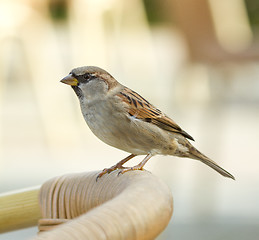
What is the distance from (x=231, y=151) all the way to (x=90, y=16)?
4.82 ft

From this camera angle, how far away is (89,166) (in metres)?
3.70

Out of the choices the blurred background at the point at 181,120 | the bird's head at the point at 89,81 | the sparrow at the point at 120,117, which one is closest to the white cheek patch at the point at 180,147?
the sparrow at the point at 120,117

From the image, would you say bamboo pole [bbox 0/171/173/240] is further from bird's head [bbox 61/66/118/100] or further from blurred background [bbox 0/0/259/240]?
blurred background [bbox 0/0/259/240]

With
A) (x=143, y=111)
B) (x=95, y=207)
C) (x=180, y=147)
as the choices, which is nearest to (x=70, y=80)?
(x=143, y=111)

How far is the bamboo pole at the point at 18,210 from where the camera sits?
794mm

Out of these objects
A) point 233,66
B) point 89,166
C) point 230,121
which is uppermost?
point 233,66

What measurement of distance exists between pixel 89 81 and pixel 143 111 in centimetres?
17

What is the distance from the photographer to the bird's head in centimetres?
125

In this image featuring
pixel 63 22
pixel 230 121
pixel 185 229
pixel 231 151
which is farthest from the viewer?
pixel 63 22

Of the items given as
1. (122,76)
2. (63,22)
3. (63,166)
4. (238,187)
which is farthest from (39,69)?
(63,22)

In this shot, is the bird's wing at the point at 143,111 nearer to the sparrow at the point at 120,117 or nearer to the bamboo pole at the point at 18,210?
the sparrow at the point at 120,117

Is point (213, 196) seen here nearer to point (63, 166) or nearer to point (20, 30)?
point (63, 166)

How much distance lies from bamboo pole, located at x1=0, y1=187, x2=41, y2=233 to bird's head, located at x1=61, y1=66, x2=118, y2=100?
1.49 ft

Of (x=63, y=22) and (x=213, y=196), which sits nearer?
(x=213, y=196)
